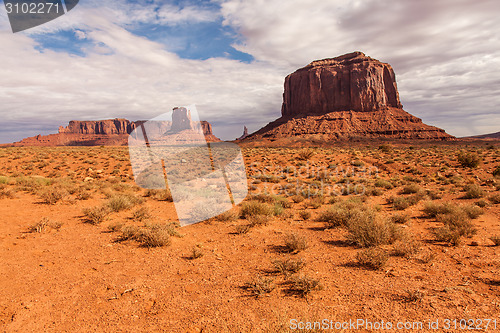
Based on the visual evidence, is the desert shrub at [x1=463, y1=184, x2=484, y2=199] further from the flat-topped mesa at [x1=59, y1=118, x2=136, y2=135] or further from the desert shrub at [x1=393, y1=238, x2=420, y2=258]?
the flat-topped mesa at [x1=59, y1=118, x2=136, y2=135]

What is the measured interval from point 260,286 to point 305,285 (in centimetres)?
79

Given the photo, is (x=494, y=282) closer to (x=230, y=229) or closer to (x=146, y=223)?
(x=230, y=229)

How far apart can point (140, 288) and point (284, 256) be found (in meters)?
3.16

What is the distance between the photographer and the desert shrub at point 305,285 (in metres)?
4.12

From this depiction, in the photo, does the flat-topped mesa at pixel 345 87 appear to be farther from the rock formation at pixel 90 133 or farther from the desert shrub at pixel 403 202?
the desert shrub at pixel 403 202

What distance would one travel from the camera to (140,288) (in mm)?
4512

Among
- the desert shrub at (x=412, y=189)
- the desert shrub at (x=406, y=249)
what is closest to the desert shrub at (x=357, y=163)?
the desert shrub at (x=412, y=189)

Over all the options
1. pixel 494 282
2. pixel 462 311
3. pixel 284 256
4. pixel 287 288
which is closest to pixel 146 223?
pixel 284 256

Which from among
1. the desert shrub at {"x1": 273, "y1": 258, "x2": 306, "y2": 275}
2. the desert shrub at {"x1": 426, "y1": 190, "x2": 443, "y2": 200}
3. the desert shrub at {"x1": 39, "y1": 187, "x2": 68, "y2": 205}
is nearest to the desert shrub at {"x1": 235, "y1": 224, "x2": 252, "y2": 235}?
the desert shrub at {"x1": 273, "y1": 258, "x2": 306, "y2": 275}

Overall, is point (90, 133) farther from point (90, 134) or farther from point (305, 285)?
point (305, 285)

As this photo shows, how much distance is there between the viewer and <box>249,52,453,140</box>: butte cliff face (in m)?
80.1

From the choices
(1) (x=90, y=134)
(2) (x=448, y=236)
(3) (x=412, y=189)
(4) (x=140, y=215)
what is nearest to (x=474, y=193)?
(3) (x=412, y=189)

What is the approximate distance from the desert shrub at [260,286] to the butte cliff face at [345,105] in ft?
243

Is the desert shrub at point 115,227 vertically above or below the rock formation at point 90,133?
below
